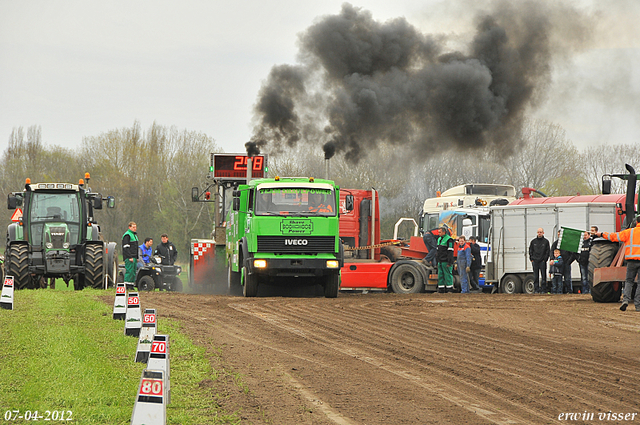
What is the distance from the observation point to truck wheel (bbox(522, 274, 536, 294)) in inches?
896

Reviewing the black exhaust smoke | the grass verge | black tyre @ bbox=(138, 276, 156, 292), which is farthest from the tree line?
the grass verge

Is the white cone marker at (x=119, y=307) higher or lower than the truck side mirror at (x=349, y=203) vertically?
lower

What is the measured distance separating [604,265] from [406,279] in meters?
6.42

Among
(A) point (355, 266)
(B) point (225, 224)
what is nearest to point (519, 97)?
(A) point (355, 266)

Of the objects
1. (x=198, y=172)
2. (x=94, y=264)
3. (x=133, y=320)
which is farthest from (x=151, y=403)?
(x=198, y=172)

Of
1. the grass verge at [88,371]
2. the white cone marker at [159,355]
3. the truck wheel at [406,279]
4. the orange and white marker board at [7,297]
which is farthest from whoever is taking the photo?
the truck wheel at [406,279]

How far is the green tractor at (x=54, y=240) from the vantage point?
62.1 feet

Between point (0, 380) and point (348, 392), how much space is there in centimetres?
346

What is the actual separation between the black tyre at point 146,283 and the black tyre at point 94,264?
1.80 metres

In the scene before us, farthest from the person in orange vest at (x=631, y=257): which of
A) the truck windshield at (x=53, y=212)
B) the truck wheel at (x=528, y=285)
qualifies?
the truck windshield at (x=53, y=212)

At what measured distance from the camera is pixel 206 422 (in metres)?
5.97

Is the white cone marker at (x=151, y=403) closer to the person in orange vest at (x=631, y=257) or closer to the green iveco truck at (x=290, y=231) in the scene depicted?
the person in orange vest at (x=631, y=257)

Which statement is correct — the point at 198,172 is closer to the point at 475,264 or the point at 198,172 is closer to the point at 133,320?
the point at 475,264

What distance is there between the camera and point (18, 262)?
61.8 ft
